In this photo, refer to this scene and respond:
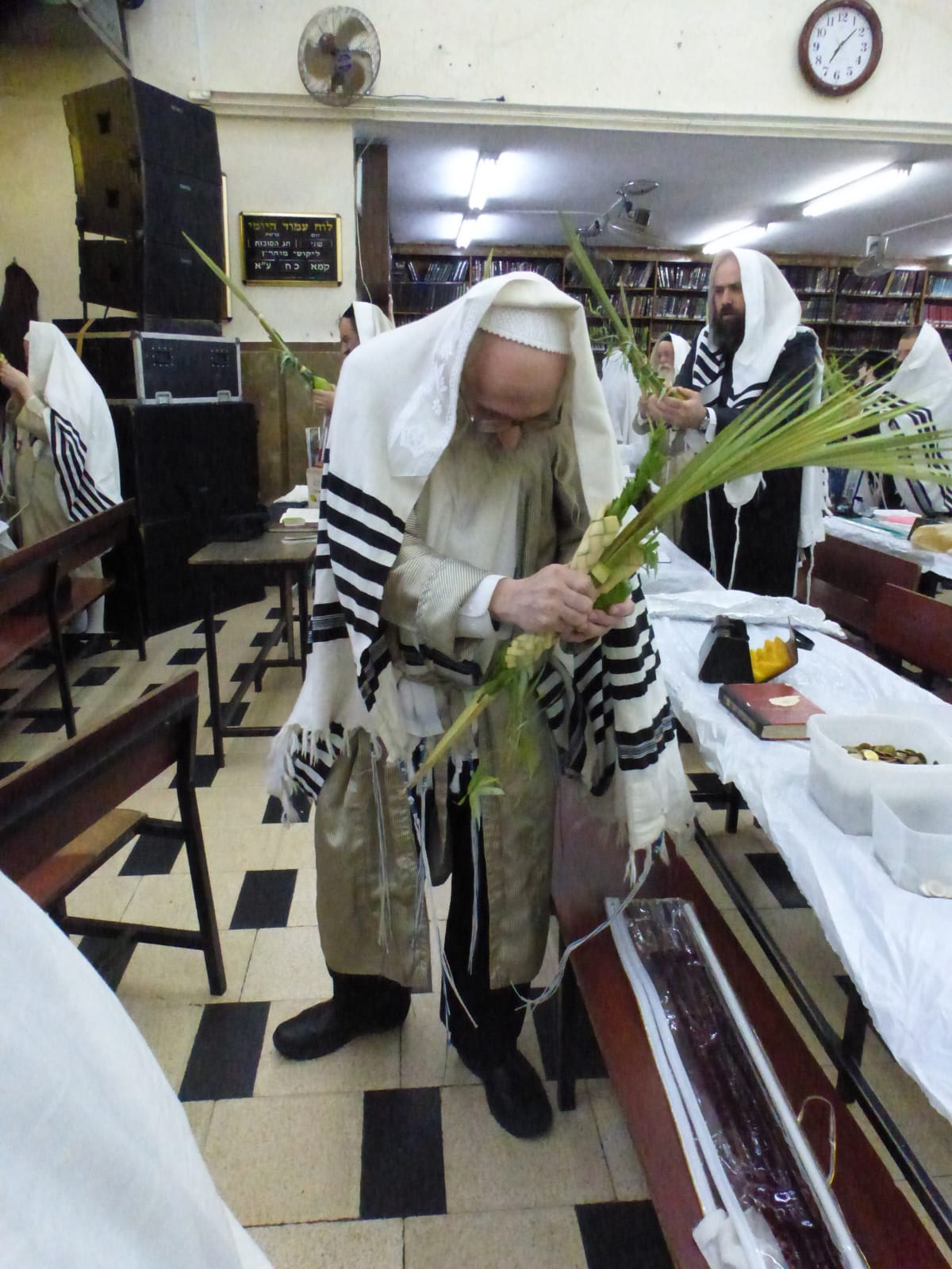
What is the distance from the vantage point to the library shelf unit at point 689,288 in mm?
8516

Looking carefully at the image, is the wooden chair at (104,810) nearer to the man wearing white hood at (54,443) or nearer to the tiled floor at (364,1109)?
the tiled floor at (364,1109)

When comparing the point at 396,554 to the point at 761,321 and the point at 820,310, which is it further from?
the point at 820,310

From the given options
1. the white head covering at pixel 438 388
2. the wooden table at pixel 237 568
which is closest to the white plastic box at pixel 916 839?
the white head covering at pixel 438 388

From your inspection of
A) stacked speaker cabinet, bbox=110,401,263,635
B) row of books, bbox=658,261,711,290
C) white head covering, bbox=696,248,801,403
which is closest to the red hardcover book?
white head covering, bbox=696,248,801,403

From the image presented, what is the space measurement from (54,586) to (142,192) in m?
2.26

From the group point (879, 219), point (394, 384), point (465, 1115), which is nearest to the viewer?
point (394, 384)

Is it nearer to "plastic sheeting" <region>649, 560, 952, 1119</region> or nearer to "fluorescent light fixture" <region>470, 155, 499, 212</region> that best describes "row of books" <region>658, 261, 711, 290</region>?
"fluorescent light fixture" <region>470, 155, 499, 212</region>

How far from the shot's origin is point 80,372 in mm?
3623

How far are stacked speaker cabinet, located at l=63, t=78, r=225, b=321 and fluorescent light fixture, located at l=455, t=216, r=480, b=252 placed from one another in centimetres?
384

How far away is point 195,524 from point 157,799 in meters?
2.22

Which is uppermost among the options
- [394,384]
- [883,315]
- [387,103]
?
[387,103]

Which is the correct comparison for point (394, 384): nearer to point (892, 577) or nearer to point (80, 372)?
point (892, 577)

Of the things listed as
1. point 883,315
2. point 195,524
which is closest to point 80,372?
point 195,524

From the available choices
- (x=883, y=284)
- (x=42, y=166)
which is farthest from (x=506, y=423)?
(x=883, y=284)
